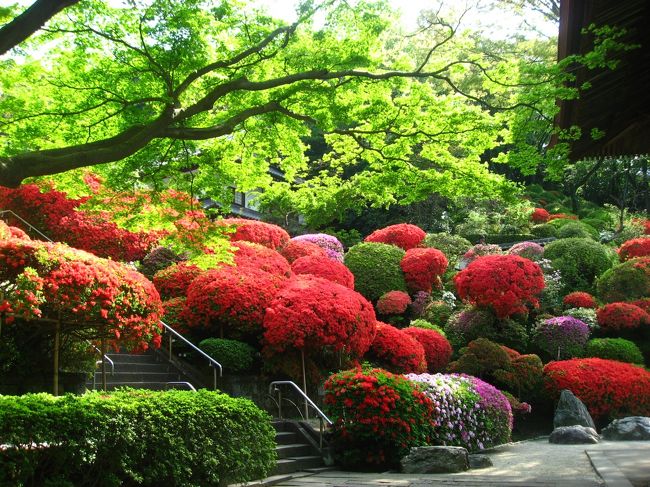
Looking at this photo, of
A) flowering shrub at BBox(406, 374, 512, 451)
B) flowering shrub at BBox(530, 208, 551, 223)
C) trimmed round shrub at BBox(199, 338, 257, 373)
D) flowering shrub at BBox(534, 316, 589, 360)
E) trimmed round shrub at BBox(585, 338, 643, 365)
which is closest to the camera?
flowering shrub at BBox(406, 374, 512, 451)

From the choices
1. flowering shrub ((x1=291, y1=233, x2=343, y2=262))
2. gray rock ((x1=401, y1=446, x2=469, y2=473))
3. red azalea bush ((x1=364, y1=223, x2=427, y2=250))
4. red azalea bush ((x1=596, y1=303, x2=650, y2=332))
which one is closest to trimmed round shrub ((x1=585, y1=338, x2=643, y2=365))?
red azalea bush ((x1=596, y1=303, x2=650, y2=332))

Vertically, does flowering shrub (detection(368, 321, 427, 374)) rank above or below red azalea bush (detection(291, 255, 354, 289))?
below

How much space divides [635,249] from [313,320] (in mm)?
16131

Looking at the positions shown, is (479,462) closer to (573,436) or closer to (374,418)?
(374,418)

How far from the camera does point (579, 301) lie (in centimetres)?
2152

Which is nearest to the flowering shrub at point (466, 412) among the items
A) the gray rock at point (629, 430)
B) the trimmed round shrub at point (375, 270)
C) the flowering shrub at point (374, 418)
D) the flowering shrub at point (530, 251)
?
the flowering shrub at point (374, 418)

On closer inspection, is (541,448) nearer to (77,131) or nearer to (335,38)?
(335,38)

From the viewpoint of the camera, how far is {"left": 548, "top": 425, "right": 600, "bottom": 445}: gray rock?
13867mm

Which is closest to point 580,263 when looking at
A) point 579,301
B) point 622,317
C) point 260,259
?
point 579,301

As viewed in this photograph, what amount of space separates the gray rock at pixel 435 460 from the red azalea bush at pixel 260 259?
6.89 metres

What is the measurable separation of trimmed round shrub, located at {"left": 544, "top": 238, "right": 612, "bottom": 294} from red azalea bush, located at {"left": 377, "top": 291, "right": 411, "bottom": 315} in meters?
6.37

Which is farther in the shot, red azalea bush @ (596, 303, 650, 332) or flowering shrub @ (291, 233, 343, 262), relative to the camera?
flowering shrub @ (291, 233, 343, 262)

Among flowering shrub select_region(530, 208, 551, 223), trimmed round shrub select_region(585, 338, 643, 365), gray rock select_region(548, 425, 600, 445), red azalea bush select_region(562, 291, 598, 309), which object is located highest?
flowering shrub select_region(530, 208, 551, 223)

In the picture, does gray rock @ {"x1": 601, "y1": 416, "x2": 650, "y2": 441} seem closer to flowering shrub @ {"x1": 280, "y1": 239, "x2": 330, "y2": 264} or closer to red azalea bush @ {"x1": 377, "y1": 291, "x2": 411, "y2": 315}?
red azalea bush @ {"x1": 377, "y1": 291, "x2": 411, "y2": 315}
